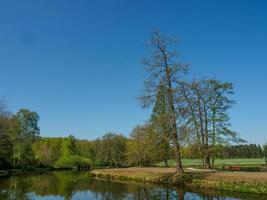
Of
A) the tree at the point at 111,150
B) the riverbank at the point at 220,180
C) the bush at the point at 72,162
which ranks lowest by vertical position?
the riverbank at the point at 220,180

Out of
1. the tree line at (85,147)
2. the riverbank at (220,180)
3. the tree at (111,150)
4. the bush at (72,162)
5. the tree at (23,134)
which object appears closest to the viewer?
the riverbank at (220,180)

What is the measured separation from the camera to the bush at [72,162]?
101m

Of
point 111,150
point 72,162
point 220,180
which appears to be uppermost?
point 111,150

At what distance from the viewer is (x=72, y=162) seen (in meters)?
103

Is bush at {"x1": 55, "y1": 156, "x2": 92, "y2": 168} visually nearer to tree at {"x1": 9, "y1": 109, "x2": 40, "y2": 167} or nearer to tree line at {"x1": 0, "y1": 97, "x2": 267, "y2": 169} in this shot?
tree line at {"x1": 0, "y1": 97, "x2": 267, "y2": 169}

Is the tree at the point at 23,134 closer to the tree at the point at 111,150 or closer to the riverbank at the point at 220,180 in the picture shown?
the tree at the point at 111,150

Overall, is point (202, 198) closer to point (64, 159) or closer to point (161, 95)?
point (161, 95)

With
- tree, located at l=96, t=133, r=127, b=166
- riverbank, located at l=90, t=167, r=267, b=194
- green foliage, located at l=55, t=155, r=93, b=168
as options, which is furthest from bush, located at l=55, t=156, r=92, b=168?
riverbank, located at l=90, t=167, r=267, b=194

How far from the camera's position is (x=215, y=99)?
155 feet

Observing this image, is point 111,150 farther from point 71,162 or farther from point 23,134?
point 23,134

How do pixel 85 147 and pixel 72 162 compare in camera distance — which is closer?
Answer: pixel 72 162

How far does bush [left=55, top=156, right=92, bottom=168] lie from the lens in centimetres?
10144

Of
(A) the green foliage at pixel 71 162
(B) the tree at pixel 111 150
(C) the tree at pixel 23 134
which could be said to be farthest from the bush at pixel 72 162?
(C) the tree at pixel 23 134

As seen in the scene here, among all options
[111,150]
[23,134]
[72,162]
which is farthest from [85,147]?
[23,134]
